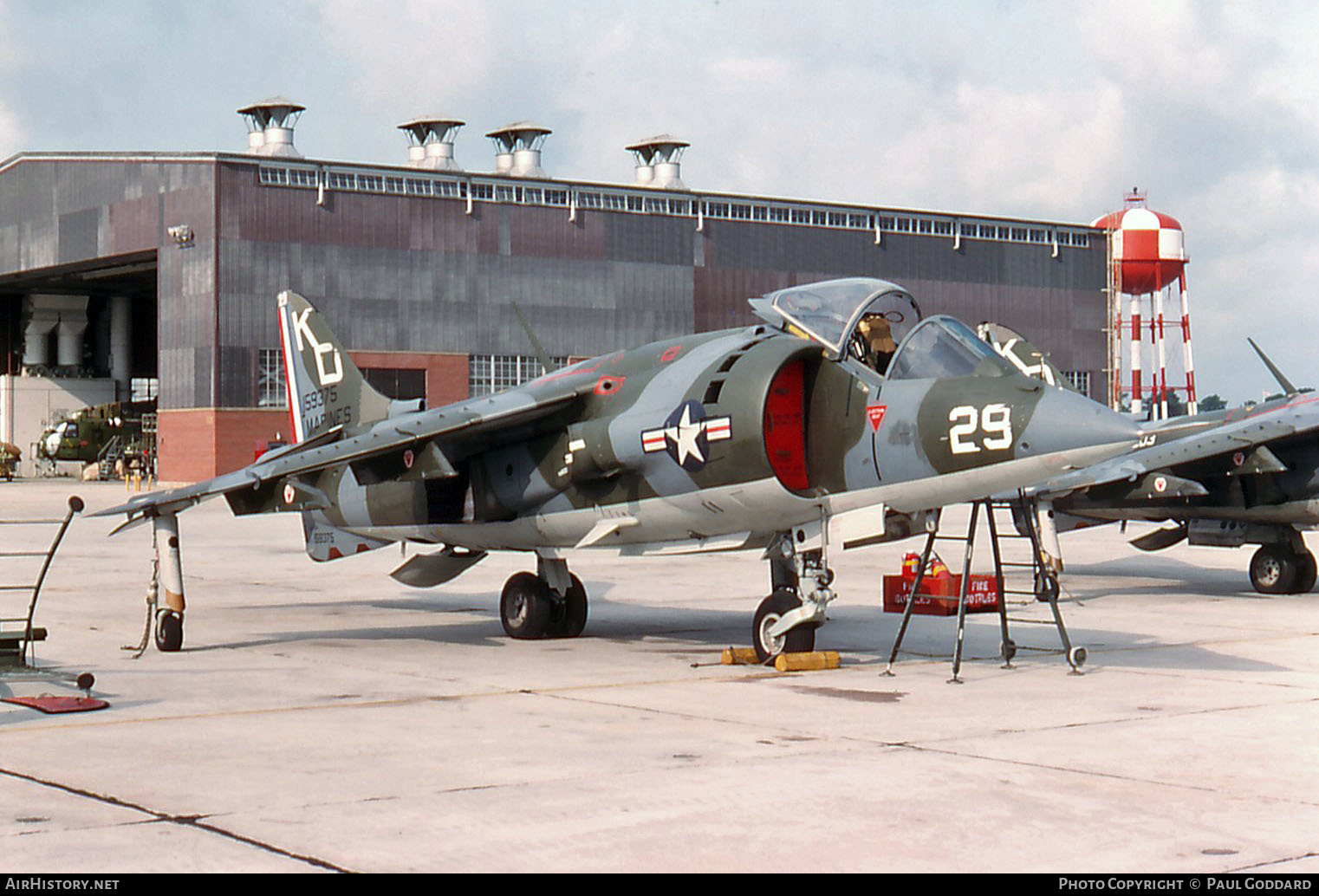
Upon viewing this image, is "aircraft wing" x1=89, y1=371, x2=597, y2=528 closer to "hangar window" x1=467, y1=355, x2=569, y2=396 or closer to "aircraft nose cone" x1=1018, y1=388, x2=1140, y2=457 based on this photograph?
"aircraft nose cone" x1=1018, y1=388, x2=1140, y2=457

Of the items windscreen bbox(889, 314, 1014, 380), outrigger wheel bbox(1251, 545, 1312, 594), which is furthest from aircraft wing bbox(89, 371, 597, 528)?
outrigger wheel bbox(1251, 545, 1312, 594)

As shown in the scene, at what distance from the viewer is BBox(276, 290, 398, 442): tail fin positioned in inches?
694

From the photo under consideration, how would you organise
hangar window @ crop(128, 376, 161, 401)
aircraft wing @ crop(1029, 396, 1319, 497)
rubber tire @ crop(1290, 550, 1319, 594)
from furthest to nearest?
hangar window @ crop(128, 376, 161, 401), rubber tire @ crop(1290, 550, 1319, 594), aircraft wing @ crop(1029, 396, 1319, 497)

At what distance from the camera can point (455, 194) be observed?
62.4m

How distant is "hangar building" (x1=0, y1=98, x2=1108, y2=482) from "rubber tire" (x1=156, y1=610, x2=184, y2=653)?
150ft

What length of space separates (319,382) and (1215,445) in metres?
10.6

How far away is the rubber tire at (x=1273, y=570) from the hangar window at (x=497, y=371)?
44.3 m

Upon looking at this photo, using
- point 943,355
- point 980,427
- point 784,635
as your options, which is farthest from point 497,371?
point 980,427

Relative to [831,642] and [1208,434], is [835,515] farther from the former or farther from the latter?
[1208,434]

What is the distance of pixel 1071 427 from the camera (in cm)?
1139

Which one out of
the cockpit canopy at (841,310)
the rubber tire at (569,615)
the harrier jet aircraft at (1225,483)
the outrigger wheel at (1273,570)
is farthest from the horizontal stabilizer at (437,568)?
the outrigger wheel at (1273,570)

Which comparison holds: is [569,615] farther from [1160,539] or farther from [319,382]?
[1160,539]

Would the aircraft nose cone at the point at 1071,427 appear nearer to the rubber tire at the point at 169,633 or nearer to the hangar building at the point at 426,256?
the rubber tire at the point at 169,633
